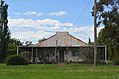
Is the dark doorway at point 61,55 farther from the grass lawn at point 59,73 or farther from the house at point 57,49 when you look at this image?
the grass lawn at point 59,73

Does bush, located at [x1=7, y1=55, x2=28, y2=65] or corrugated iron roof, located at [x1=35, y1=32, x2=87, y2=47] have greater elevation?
corrugated iron roof, located at [x1=35, y1=32, x2=87, y2=47]

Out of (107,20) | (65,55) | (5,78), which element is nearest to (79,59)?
(65,55)

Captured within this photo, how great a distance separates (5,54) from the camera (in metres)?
78.3

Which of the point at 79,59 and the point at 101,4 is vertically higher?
the point at 101,4

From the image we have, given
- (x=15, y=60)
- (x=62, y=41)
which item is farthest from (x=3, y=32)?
(x=15, y=60)

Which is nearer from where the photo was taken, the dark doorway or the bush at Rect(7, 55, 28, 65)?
the bush at Rect(7, 55, 28, 65)

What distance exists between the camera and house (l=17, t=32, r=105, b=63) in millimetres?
67875

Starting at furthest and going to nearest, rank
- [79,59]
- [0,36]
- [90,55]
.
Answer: [0,36], [79,59], [90,55]

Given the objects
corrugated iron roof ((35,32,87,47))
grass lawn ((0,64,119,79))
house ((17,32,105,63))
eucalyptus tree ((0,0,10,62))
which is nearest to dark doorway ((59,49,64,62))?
house ((17,32,105,63))

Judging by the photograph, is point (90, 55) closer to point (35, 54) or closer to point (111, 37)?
point (111, 37)

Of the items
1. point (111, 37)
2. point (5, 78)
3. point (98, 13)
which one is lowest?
point (5, 78)

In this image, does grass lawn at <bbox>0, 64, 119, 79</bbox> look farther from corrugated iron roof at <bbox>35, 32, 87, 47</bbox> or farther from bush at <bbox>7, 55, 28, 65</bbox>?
corrugated iron roof at <bbox>35, 32, 87, 47</bbox>

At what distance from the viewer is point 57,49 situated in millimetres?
69000

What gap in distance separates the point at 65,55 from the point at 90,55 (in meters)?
9.22
